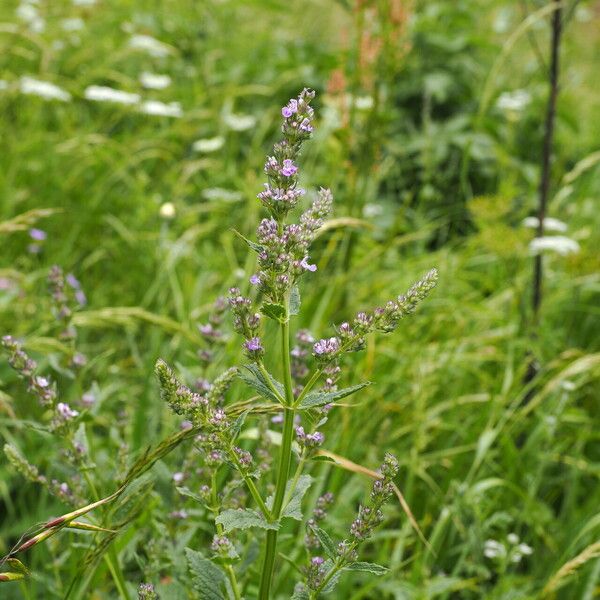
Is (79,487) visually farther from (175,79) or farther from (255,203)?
(175,79)

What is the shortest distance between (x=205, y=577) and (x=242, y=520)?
132mm

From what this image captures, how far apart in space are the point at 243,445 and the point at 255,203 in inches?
56.5

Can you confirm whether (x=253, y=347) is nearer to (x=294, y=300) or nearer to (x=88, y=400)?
(x=294, y=300)

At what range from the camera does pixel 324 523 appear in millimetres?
1934

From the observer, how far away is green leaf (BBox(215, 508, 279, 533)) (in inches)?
39.5

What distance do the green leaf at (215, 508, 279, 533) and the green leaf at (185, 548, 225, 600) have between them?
0.10 meters

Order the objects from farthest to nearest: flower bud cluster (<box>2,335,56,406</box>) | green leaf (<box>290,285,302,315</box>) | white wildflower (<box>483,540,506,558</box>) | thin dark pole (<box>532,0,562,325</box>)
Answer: thin dark pole (<box>532,0,562,325</box>) < white wildflower (<box>483,540,506,558</box>) < flower bud cluster (<box>2,335,56,406</box>) < green leaf (<box>290,285,302,315</box>)

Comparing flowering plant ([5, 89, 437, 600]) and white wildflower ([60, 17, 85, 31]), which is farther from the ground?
white wildflower ([60, 17, 85, 31])

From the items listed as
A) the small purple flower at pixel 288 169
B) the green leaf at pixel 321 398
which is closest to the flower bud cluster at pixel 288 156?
the small purple flower at pixel 288 169

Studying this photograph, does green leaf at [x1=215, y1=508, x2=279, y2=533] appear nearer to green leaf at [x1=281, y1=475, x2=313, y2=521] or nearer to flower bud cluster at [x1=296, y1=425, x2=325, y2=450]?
green leaf at [x1=281, y1=475, x2=313, y2=521]

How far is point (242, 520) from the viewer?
1.03 meters

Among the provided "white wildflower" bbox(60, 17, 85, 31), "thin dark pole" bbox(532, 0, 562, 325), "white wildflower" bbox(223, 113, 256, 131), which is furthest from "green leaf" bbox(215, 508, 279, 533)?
"white wildflower" bbox(60, 17, 85, 31)

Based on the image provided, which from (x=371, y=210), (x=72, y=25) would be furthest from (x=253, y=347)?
(x=72, y=25)

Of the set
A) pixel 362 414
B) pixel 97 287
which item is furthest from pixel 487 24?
pixel 362 414
